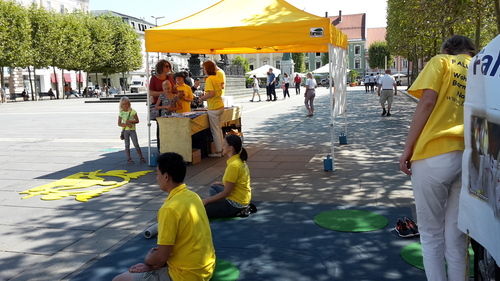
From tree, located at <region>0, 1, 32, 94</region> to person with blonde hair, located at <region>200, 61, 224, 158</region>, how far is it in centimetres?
Result: 3608

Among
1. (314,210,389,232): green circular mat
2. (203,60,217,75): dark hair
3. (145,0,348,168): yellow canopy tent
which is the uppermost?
(145,0,348,168): yellow canopy tent

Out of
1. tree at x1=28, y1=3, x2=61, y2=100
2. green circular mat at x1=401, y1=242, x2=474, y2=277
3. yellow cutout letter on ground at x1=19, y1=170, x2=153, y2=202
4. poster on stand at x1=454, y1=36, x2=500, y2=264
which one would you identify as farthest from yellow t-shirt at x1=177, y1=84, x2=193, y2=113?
tree at x1=28, y1=3, x2=61, y2=100

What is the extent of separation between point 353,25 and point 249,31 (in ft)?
320

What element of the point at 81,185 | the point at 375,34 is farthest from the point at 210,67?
the point at 375,34

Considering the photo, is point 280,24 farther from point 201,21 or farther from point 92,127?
point 92,127

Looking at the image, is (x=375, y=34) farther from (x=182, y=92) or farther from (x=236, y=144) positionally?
(x=236, y=144)

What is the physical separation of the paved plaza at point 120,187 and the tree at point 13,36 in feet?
99.6

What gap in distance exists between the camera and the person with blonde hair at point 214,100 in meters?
8.84

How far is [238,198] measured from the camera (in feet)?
17.2

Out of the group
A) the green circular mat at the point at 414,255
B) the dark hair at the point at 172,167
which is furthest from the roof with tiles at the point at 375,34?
the dark hair at the point at 172,167

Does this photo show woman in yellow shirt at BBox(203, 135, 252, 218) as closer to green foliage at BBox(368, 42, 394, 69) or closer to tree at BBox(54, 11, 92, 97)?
tree at BBox(54, 11, 92, 97)

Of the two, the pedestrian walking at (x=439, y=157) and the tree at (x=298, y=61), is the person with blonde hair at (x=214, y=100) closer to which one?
the pedestrian walking at (x=439, y=157)

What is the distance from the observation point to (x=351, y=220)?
513 centimetres

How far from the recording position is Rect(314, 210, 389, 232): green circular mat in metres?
4.88
